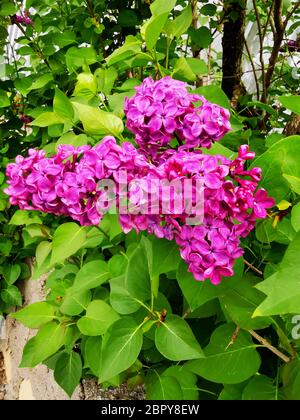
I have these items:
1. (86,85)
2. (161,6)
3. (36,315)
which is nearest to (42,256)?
(36,315)

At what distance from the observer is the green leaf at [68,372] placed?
3.34 feet

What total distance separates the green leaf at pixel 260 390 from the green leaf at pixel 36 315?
0.49m

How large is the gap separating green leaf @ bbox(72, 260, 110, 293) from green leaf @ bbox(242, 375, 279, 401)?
1.16ft

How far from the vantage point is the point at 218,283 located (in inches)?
24.3

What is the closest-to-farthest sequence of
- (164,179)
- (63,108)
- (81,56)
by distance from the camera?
(164,179) → (63,108) → (81,56)

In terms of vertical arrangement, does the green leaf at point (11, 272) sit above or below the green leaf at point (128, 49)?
below

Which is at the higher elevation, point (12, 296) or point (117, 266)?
point (117, 266)

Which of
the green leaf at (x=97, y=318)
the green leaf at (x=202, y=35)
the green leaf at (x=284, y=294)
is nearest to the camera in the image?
the green leaf at (x=284, y=294)

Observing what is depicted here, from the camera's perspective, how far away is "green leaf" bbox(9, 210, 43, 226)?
1438 mm

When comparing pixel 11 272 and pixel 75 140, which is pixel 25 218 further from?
pixel 11 272

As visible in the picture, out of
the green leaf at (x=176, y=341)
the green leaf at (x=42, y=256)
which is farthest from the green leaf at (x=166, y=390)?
the green leaf at (x=42, y=256)

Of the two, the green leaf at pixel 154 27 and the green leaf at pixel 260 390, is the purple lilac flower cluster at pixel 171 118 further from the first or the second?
the green leaf at pixel 260 390

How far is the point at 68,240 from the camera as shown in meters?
0.82

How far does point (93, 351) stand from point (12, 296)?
1223mm
